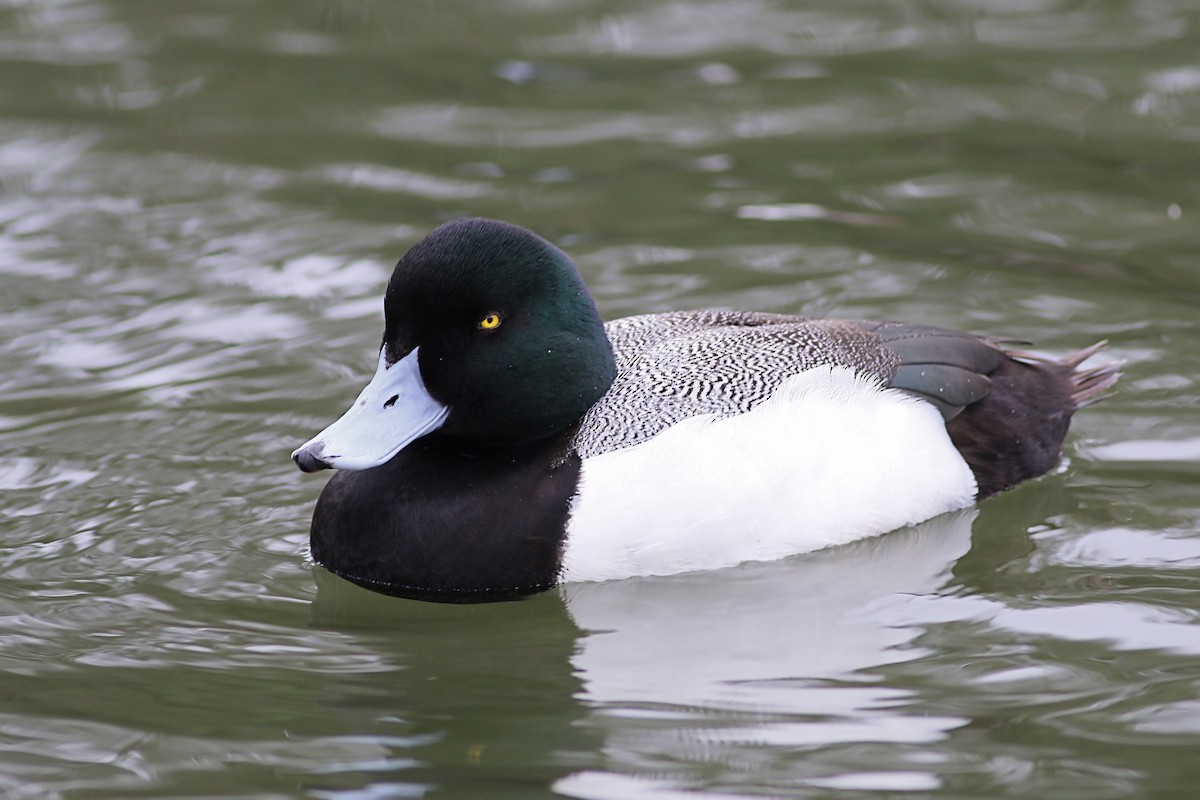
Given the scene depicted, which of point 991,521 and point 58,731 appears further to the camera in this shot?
point 991,521

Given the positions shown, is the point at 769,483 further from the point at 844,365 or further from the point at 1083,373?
the point at 1083,373

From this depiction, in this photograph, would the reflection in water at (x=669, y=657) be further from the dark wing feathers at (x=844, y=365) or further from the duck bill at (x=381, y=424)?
the duck bill at (x=381, y=424)

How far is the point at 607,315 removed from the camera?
27.8ft

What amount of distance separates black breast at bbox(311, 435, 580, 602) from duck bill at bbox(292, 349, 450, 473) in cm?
24

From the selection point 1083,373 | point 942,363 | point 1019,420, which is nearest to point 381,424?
point 942,363

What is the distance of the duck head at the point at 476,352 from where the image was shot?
A: 5.73 m

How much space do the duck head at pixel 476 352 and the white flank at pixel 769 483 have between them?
1.10 ft

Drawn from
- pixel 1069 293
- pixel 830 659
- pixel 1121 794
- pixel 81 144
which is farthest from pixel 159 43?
pixel 1121 794

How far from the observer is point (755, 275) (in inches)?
344

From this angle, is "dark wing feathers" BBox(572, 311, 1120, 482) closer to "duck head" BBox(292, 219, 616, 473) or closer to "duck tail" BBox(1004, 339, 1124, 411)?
"duck tail" BBox(1004, 339, 1124, 411)

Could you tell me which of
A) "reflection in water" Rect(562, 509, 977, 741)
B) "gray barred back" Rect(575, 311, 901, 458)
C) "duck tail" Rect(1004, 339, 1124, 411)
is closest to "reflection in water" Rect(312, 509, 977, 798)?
"reflection in water" Rect(562, 509, 977, 741)

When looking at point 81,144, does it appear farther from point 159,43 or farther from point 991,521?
point 991,521

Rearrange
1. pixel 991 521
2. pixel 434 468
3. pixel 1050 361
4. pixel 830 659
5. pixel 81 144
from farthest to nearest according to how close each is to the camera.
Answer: pixel 81 144 → pixel 1050 361 → pixel 991 521 → pixel 434 468 → pixel 830 659

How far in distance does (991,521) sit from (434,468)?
2.18 meters
